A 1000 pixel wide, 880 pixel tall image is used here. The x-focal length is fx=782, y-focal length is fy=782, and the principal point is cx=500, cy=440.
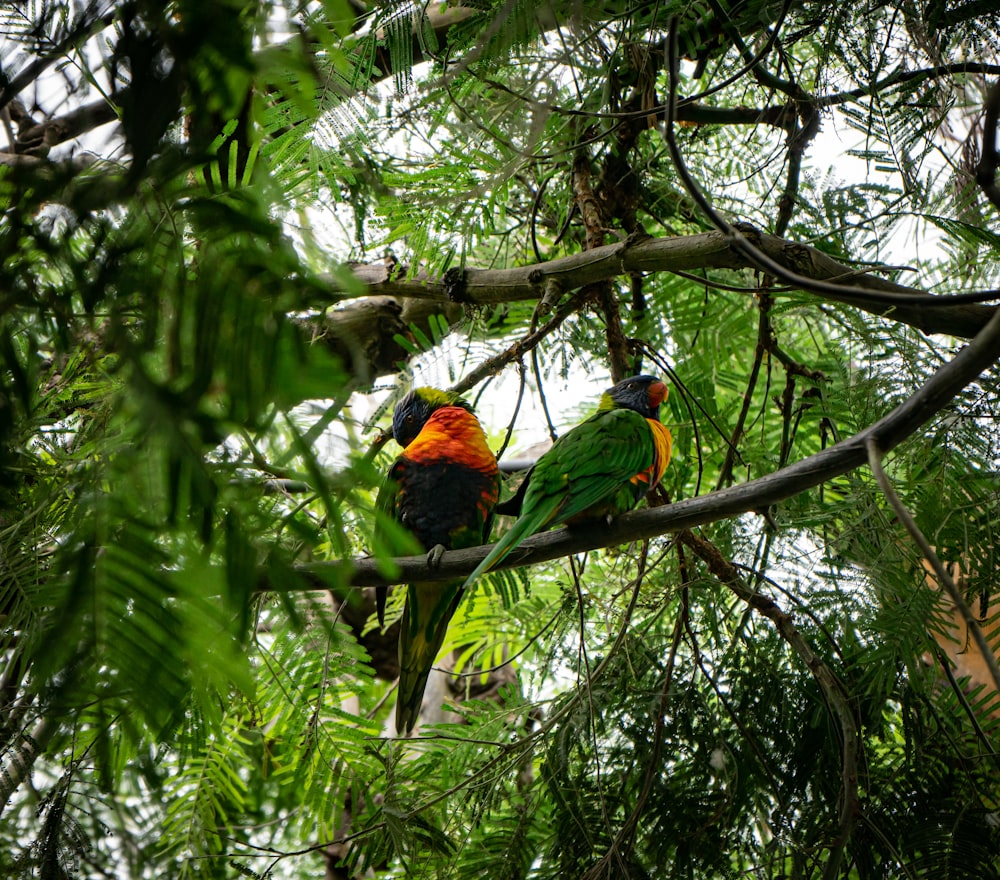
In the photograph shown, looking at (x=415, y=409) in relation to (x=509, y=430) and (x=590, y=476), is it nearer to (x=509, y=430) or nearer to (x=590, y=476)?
(x=509, y=430)

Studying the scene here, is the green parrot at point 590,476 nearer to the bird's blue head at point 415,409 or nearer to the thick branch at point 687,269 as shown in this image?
the thick branch at point 687,269

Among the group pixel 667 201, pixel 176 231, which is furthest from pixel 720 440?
pixel 176 231

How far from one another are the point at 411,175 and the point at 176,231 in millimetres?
1323

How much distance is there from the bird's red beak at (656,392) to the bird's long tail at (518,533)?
0.54 meters

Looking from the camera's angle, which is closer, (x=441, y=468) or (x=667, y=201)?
(x=441, y=468)

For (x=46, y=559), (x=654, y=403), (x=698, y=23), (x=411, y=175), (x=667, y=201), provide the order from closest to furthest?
(x=46, y=559) → (x=698, y=23) → (x=411, y=175) → (x=654, y=403) → (x=667, y=201)

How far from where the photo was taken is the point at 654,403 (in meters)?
1.84

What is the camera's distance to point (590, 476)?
1423 millimetres

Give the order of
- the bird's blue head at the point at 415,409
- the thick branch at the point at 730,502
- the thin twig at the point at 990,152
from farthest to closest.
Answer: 1. the bird's blue head at the point at 415,409
2. the thin twig at the point at 990,152
3. the thick branch at the point at 730,502

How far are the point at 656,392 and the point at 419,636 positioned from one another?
78cm

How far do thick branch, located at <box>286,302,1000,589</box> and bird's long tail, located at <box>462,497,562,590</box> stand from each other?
0.02 m

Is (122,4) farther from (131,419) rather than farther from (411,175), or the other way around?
(411,175)

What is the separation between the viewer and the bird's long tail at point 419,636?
1.66 m

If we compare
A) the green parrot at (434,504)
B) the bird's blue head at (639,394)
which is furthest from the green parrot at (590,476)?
the green parrot at (434,504)
